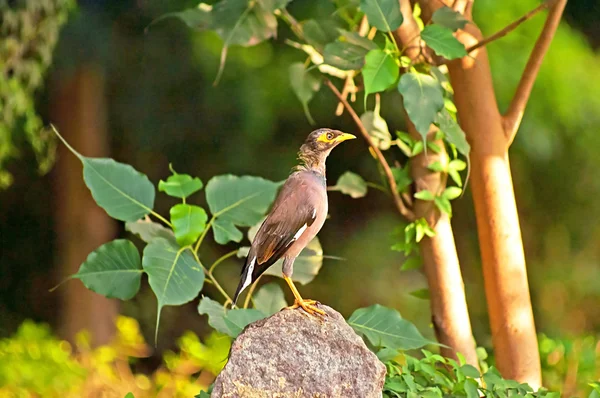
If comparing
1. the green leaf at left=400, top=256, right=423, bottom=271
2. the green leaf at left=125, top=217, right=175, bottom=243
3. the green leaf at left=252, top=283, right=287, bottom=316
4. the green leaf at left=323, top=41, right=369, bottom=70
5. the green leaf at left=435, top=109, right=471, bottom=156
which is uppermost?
the green leaf at left=323, top=41, right=369, bottom=70

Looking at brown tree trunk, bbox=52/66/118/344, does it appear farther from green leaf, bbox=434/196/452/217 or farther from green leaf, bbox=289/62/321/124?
green leaf, bbox=434/196/452/217

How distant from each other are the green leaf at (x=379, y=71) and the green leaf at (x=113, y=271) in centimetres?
63

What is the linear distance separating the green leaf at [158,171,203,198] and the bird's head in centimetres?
30

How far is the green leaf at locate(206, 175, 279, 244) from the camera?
170 cm

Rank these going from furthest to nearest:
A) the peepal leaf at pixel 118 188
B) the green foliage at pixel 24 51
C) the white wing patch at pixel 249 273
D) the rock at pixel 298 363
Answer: the green foliage at pixel 24 51 → the peepal leaf at pixel 118 188 → the white wing patch at pixel 249 273 → the rock at pixel 298 363

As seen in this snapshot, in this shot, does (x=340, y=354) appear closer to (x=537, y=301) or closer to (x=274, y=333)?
(x=274, y=333)

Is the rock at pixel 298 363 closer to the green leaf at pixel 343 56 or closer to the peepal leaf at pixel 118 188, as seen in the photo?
the peepal leaf at pixel 118 188

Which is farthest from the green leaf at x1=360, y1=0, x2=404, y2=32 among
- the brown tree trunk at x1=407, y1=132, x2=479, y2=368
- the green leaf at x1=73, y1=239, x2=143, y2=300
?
the green leaf at x1=73, y1=239, x2=143, y2=300

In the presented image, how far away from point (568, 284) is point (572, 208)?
44 cm

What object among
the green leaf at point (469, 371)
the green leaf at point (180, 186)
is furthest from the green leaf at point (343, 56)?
the green leaf at point (469, 371)

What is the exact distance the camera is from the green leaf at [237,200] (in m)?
1.70

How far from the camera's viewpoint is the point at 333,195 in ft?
13.6

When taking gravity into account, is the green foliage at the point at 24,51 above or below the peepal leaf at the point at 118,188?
below

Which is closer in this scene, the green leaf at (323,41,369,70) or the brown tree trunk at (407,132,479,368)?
the green leaf at (323,41,369,70)
